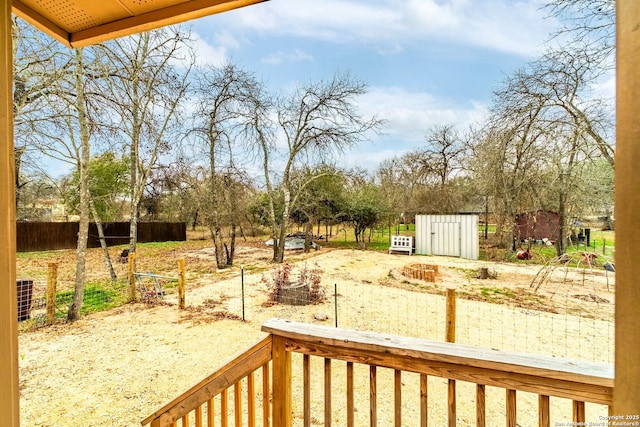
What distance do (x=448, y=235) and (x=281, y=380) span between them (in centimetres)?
941

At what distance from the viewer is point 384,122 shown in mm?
8484

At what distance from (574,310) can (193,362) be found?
533 centimetres

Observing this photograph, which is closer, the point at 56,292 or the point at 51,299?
the point at 51,299

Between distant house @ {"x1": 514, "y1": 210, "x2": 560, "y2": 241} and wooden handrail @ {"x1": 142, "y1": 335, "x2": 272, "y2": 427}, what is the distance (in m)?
9.15

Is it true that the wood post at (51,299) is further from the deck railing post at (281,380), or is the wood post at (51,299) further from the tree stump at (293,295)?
the deck railing post at (281,380)

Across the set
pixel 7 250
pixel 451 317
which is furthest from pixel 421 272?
pixel 7 250

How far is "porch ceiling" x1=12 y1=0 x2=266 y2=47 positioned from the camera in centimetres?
89

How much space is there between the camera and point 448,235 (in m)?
9.48

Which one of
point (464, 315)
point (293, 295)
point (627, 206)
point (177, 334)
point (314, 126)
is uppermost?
point (314, 126)

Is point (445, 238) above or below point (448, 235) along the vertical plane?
below

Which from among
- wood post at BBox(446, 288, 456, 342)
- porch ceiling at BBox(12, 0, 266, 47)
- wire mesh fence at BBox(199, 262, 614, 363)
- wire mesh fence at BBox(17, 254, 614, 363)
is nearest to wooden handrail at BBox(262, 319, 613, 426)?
porch ceiling at BBox(12, 0, 266, 47)

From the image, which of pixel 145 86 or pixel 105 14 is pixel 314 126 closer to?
pixel 145 86

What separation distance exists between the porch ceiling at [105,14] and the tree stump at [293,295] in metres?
4.17

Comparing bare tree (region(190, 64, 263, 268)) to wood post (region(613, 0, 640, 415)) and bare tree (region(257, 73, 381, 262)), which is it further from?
wood post (region(613, 0, 640, 415))
